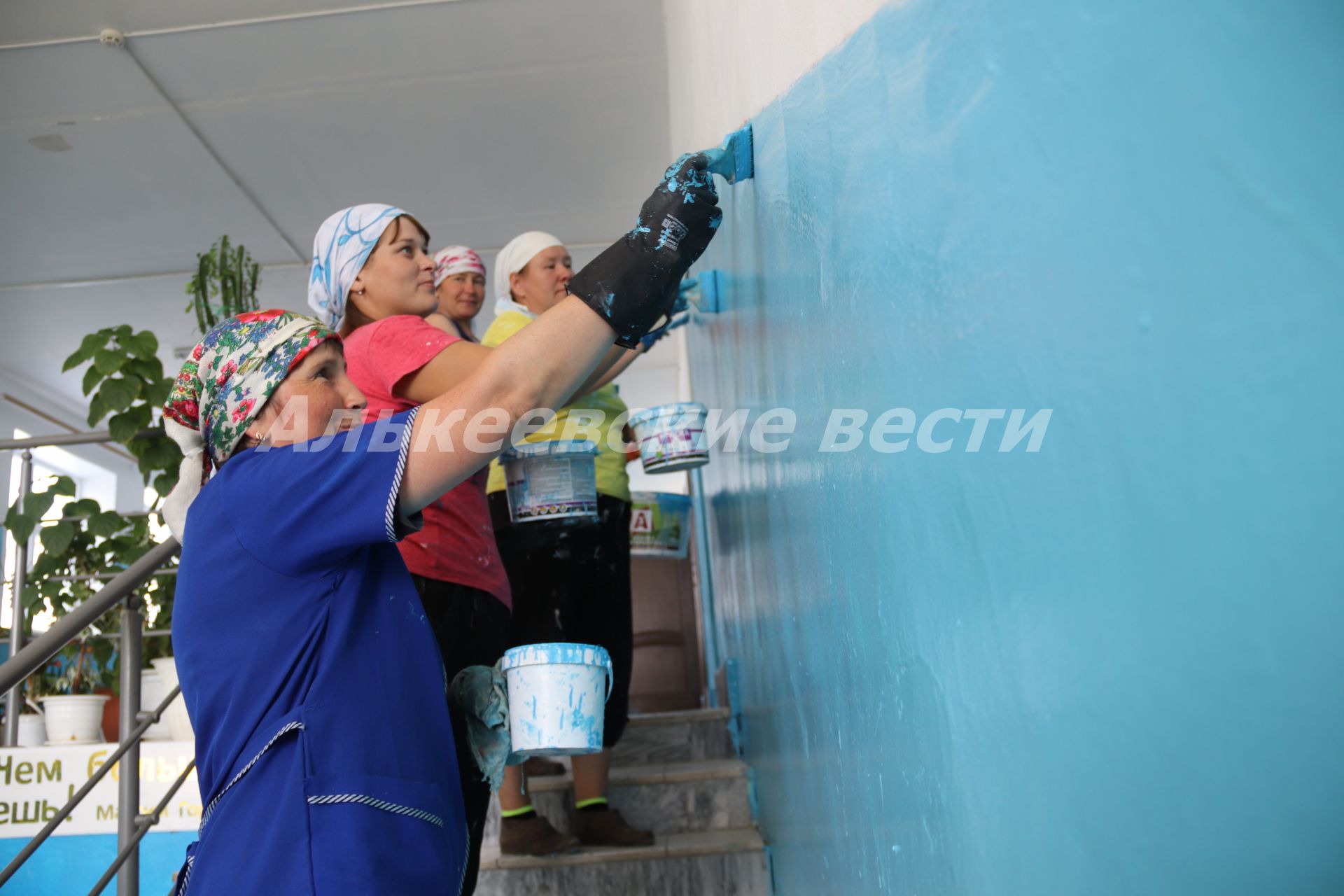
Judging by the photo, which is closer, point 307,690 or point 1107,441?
point 1107,441

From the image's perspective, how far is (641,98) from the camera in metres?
4.21

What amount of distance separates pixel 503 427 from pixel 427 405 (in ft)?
0.27

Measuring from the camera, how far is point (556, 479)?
1875 mm

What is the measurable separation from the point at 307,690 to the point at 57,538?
3072mm

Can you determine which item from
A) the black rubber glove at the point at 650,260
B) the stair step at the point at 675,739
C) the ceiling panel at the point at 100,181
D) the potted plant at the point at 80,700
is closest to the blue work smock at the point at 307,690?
the black rubber glove at the point at 650,260

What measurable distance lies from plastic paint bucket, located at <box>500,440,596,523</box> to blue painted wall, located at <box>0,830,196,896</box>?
228 centimetres

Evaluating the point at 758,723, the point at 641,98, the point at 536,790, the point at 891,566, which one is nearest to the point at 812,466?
the point at 891,566

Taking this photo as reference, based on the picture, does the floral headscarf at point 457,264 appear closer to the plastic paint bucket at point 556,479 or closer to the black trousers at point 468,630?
the plastic paint bucket at point 556,479

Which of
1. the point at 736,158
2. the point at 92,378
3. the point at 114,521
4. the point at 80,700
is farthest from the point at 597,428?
the point at 80,700

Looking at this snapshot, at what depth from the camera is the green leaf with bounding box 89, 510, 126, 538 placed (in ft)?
11.8

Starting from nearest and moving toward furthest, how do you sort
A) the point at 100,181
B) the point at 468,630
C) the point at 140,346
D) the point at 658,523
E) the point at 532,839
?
the point at 468,630, the point at 532,839, the point at 658,523, the point at 140,346, the point at 100,181

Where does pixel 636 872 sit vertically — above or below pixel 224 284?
below

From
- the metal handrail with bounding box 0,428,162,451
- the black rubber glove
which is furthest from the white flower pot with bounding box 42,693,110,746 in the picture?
the black rubber glove

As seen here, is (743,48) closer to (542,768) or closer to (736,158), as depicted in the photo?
(736,158)
